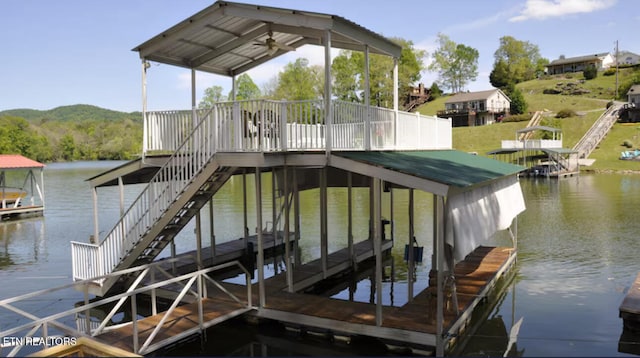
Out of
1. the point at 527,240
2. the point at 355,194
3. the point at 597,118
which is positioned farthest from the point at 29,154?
the point at 527,240

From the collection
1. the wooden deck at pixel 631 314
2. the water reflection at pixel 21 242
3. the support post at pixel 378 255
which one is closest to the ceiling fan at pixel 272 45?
the support post at pixel 378 255

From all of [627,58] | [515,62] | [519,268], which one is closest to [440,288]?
[519,268]

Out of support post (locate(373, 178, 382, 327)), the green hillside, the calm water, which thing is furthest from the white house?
support post (locate(373, 178, 382, 327))

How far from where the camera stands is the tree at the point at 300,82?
77.4m

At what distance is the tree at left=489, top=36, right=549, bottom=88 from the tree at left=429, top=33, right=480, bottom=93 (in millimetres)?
6111

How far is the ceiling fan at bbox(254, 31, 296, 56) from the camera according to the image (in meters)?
13.8

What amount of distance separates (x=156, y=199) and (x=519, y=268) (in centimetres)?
1234

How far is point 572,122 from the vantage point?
3024 inches

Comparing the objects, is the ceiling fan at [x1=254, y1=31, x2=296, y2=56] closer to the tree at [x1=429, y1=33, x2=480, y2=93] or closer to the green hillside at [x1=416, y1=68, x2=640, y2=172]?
the green hillside at [x1=416, y1=68, x2=640, y2=172]

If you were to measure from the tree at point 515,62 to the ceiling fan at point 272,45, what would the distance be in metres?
115

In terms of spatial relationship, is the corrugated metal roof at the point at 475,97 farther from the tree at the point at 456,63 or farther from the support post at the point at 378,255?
the support post at the point at 378,255

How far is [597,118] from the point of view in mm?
76188

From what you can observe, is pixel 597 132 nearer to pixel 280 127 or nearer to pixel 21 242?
pixel 280 127

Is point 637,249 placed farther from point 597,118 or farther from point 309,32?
point 597,118
